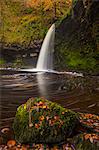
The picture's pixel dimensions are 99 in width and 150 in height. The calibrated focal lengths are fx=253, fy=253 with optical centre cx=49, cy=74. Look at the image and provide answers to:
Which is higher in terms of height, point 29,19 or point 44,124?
point 29,19

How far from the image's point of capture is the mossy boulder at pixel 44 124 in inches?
191

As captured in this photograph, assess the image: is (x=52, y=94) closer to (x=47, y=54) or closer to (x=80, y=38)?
(x=80, y=38)

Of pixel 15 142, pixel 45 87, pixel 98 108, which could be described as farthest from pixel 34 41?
pixel 15 142

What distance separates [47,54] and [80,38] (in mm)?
3123

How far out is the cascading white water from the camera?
683 inches

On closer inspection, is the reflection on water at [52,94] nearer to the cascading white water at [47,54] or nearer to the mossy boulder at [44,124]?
the mossy boulder at [44,124]

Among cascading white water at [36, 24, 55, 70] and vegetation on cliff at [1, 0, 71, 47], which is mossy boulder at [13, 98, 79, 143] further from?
vegetation on cliff at [1, 0, 71, 47]

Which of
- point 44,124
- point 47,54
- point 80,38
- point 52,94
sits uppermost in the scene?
point 80,38

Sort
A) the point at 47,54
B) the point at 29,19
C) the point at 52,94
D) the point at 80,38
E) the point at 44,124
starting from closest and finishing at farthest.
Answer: the point at 44,124 < the point at 52,94 < the point at 80,38 < the point at 47,54 < the point at 29,19

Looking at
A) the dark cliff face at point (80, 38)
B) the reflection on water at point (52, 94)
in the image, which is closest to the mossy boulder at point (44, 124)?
the reflection on water at point (52, 94)

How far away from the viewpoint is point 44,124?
192 inches

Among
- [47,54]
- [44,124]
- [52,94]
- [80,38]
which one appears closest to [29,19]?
[47,54]

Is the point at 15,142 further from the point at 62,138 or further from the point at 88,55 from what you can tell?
the point at 88,55

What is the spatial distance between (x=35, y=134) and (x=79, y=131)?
89cm
